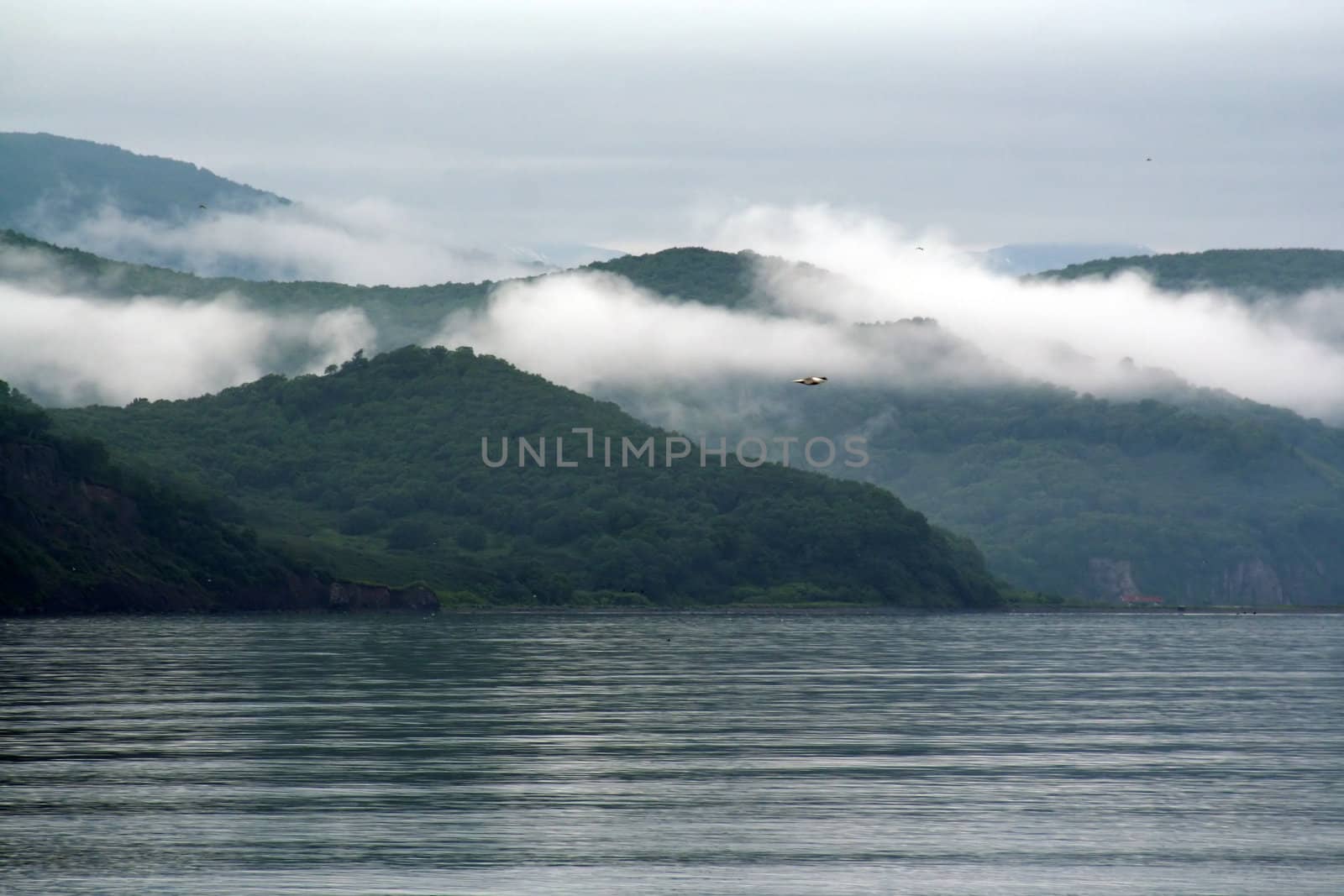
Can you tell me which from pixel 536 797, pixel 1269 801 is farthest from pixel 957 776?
pixel 536 797

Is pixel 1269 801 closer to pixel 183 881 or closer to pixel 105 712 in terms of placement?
pixel 183 881

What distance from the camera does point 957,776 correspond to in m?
58.8

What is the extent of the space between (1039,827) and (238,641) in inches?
4712

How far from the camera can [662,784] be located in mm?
57219

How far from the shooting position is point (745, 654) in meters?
146

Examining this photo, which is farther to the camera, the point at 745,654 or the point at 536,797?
the point at 745,654

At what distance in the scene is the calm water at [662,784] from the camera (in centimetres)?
4278

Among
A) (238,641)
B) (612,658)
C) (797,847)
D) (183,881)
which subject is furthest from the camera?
(238,641)

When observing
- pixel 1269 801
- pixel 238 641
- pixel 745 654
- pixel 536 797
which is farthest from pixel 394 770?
pixel 238 641

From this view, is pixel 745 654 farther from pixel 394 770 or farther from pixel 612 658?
pixel 394 770

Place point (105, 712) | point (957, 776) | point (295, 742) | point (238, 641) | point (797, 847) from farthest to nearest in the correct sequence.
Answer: point (238, 641), point (105, 712), point (295, 742), point (957, 776), point (797, 847)

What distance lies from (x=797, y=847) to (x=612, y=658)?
9232cm

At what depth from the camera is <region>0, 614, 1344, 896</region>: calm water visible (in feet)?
140

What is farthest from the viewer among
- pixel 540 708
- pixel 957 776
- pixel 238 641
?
pixel 238 641
